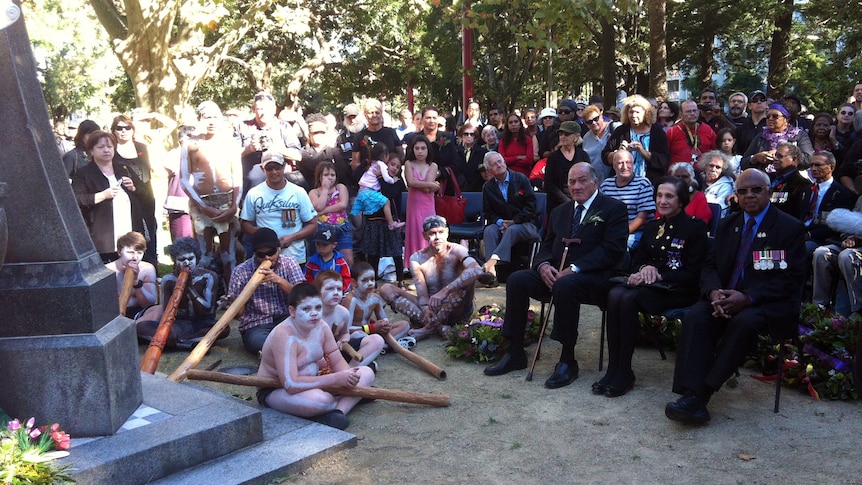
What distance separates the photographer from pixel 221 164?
306 inches

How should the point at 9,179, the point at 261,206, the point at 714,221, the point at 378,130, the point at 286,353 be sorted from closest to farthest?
1. the point at 9,179
2. the point at 286,353
3. the point at 714,221
4. the point at 261,206
5. the point at 378,130

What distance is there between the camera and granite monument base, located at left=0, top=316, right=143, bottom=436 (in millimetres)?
4031

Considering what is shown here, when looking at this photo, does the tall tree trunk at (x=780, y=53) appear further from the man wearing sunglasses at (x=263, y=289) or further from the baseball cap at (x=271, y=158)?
the man wearing sunglasses at (x=263, y=289)

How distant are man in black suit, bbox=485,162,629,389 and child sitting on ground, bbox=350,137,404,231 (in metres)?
2.93

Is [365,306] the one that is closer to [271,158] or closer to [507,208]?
[271,158]

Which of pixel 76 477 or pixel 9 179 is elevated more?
pixel 9 179

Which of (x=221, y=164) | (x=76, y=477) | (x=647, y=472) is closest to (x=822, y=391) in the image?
(x=647, y=472)

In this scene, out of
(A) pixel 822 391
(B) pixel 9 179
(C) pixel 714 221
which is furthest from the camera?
(C) pixel 714 221

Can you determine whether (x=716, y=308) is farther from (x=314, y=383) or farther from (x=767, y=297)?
(x=314, y=383)

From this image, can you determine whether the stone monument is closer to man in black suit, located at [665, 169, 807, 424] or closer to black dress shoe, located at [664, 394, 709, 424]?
black dress shoe, located at [664, 394, 709, 424]

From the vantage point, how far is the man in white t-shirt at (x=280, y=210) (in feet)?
24.0

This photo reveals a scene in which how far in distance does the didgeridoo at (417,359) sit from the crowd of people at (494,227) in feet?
0.34

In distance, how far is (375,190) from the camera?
9.05m

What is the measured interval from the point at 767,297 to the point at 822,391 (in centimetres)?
89
